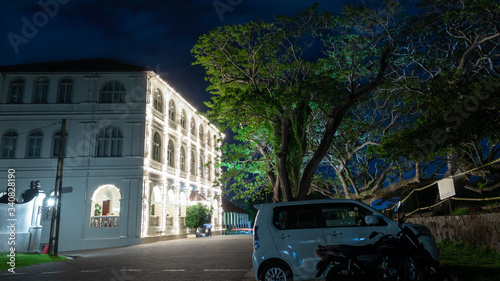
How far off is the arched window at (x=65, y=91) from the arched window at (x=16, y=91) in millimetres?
2977

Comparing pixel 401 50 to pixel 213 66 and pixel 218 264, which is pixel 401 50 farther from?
pixel 218 264

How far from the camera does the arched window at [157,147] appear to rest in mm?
29766

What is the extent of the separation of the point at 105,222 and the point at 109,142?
5.84m

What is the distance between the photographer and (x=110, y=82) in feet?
93.8

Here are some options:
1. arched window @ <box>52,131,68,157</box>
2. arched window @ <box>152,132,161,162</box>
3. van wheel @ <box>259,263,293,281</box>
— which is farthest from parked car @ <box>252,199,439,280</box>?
arched window @ <box>52,131,68,157</box>

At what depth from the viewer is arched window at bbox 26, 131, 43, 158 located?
91.9ft

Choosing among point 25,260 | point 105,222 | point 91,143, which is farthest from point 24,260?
point 91,143

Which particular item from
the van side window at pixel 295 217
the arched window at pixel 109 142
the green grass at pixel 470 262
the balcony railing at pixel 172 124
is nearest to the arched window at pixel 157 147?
the balcony railing at pixel 172 124

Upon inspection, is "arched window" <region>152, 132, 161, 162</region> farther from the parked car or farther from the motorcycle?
the motorcycle

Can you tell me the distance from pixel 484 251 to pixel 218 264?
7.39 metres

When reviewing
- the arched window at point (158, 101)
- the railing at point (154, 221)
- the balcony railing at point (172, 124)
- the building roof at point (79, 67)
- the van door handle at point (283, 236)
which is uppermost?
the building roof at point (79, 67)

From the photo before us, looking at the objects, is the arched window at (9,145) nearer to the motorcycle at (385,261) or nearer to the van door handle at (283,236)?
the van door handle at (283,236)

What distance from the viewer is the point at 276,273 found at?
6.68 meters

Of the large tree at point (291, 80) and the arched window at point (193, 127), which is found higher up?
the arched window at point (193, 127)
